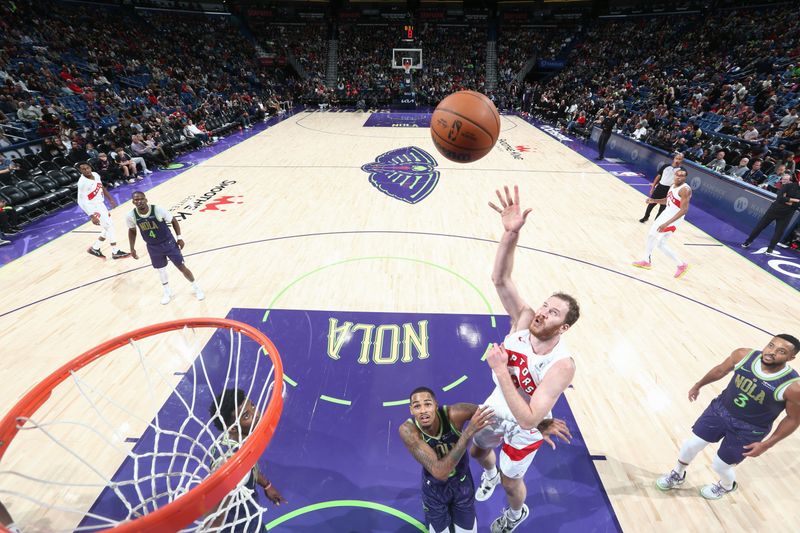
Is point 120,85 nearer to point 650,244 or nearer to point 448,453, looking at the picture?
point 650,244

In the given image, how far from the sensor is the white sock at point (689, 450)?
3.12 m

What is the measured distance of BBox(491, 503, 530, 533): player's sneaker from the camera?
9.87 feet

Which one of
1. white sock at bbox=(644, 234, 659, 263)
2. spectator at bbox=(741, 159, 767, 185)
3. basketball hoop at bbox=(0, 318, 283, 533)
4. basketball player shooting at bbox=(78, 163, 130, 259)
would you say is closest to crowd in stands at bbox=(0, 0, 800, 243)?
spectator at bbox=(741, 159, 767, 185)

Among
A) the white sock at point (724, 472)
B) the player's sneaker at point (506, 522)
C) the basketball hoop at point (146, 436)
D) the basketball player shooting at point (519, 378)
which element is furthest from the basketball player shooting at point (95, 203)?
the white sock at point (724, 472)

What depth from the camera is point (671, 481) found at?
3.35 meters

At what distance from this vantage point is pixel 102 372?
445 cm

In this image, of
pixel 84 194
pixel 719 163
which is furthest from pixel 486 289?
pixel 719 163

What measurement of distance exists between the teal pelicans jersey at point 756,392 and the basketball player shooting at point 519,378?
1310 millimetres

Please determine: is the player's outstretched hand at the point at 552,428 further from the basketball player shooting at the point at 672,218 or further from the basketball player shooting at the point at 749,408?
the basketball player shooting at the point at 672,218

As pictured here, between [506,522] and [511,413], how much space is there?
117 cm

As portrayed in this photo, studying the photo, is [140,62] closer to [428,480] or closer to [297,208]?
[297,208]

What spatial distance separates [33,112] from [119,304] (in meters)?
10.8

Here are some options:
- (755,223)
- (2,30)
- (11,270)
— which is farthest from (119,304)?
(2,30)

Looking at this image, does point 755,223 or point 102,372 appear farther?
point 755,223
